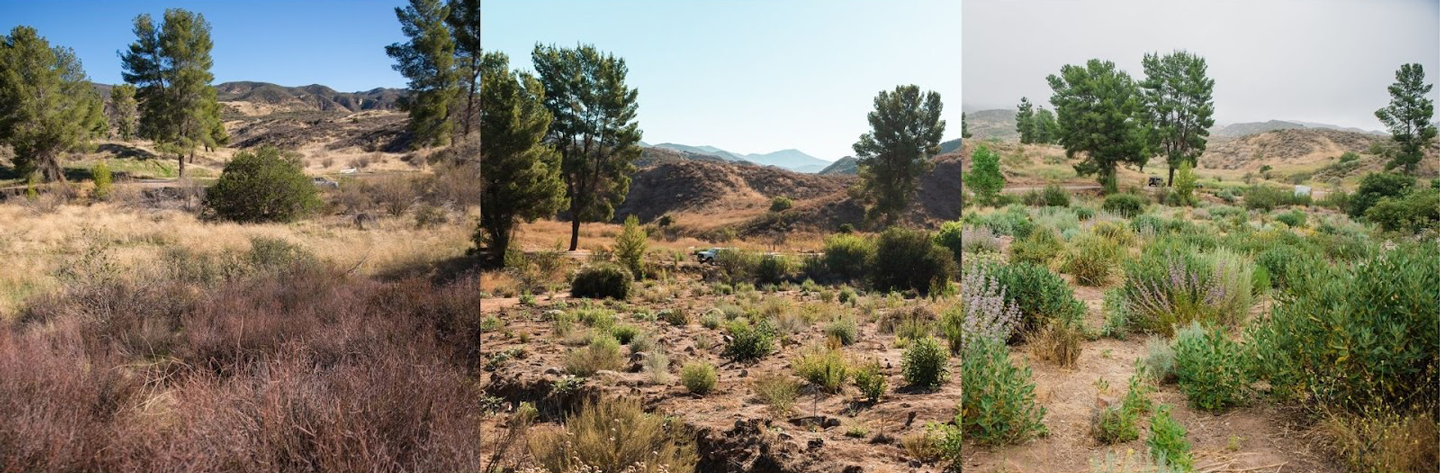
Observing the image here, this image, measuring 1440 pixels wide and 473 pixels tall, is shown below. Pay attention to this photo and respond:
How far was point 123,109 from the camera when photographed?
5.41 meters

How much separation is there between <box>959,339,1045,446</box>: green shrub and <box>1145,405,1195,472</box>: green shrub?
0.28m

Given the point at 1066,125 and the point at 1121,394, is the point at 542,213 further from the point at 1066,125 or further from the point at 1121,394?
the point at 1121,394

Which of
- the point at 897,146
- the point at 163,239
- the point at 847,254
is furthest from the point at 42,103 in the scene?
the point at 897,146

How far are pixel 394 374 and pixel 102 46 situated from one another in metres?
4.11

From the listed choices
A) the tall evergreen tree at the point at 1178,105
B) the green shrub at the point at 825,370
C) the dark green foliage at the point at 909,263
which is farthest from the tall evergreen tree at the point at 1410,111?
the green shrub at the point at 825,370

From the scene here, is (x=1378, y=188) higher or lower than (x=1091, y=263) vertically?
higher

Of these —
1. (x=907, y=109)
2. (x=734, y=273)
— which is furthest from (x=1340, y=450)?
(x=734, y=273)

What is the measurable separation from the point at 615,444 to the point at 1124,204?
9.47 feet

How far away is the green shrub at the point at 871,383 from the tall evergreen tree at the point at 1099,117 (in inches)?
54.5

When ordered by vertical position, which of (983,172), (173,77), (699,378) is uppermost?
(173,77)

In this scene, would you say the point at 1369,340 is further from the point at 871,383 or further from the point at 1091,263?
the point at 871,383

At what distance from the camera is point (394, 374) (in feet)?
10.9

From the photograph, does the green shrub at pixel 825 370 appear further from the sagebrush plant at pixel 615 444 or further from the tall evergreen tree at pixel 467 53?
the tall evergreen tree at pixel 467 53

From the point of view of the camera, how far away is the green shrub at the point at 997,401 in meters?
2.14
